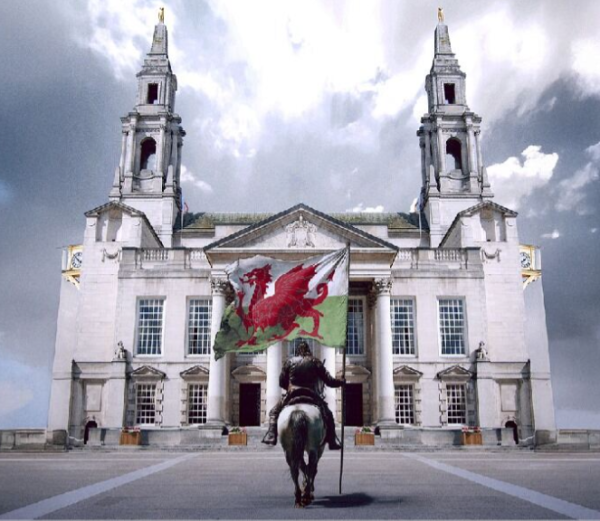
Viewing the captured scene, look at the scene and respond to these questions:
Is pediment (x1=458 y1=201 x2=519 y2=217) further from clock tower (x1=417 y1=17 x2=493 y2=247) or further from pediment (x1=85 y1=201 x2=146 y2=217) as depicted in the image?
pediment (x1=85 y1=201 x2=146 y2=217)

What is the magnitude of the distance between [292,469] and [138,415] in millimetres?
35346

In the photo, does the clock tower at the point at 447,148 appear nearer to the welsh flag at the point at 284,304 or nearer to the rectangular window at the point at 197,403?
the rectangular window at the point at 197,403

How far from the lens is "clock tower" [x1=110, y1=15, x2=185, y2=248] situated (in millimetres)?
57875

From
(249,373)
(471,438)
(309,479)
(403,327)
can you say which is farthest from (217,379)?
(309,479)

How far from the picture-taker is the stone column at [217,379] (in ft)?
124

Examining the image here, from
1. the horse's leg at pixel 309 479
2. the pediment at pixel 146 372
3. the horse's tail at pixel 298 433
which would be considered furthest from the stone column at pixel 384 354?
the horse's tail at pixel 298 433

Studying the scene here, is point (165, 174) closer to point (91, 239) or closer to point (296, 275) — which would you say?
point (91, 239)

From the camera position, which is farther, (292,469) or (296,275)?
(296,275)

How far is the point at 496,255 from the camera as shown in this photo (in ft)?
151

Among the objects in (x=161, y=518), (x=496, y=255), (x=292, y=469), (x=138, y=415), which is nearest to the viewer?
(x=161, y=518)

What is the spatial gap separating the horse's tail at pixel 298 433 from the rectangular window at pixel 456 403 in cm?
3466

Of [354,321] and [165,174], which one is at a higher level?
[165,174]

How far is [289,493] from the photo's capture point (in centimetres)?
1145

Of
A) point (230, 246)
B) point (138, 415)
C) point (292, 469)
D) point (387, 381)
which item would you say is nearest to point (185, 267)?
point (230, 246)
